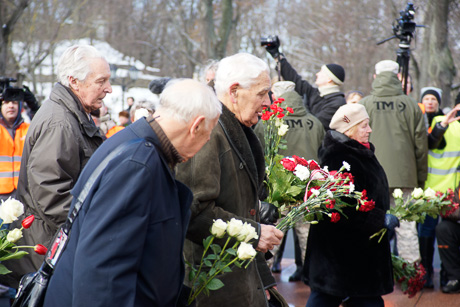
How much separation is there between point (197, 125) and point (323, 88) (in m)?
5.43

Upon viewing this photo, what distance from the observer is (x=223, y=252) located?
285 centimetres

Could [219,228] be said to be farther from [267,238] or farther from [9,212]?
[9,212]

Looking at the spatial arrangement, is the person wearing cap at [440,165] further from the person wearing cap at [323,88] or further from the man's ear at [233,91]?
the man's ear at [233,91]

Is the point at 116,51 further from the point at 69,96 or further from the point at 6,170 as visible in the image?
the point at 69,96

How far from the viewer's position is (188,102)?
7.58 ft

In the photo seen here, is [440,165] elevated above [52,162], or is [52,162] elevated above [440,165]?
[52,162]

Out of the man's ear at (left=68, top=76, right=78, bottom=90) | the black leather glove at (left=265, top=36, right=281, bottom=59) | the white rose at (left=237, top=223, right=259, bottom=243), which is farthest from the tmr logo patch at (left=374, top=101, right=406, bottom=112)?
the white rose at (left=237, top=223, right=259, bottom=243)

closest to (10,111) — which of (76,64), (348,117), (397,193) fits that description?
(76,64)

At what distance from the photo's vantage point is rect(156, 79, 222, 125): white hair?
2.31m

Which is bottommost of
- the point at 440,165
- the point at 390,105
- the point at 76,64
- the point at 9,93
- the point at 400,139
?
the point at 440,165

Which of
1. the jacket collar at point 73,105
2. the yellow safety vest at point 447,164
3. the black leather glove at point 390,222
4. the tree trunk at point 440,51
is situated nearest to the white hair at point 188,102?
the jacket collar at point 73,105

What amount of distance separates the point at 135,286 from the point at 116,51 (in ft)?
121

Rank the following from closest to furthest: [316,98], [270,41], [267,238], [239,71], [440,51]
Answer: [267,238] → [239,71] → [270,41] → [316,98] → [440,51]

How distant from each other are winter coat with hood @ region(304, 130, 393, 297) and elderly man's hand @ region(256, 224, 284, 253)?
1572 millimetres
